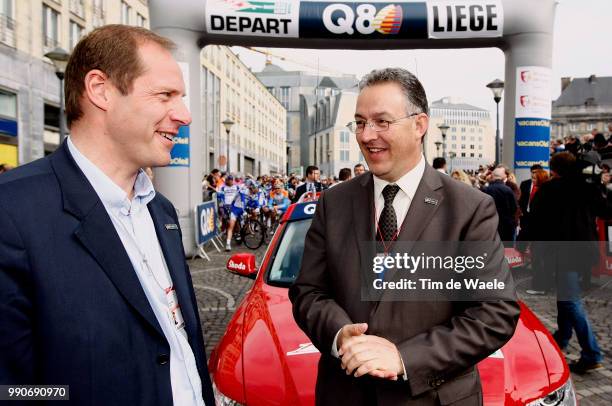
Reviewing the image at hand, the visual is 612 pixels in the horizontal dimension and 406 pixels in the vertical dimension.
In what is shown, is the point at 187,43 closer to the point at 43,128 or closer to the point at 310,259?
the point at 310,259

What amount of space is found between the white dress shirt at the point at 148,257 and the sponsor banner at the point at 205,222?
8.34m

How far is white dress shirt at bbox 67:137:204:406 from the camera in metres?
1.34

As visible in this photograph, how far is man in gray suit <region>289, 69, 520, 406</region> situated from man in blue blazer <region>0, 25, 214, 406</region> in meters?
0.46

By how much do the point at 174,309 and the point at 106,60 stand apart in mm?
753

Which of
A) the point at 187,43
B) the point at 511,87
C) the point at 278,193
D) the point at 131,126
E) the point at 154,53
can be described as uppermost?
the point at 187,43

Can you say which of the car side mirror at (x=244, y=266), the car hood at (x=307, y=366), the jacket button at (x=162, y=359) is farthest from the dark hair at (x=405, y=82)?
the car side mirror at (x=244, y=266)

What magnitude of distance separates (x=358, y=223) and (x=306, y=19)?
7.59 metres

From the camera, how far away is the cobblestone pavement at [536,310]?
3975mm

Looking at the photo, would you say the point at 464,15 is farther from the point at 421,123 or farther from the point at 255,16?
the point at 421,123

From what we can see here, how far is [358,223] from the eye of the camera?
173 centimetres

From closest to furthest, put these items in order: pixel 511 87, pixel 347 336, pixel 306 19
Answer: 1. pixel 347 336
2. pixel 306 19
3. pixel 511 87

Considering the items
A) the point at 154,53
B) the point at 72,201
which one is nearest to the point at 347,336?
the point at 72,201

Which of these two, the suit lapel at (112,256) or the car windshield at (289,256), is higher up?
the suit lapel at (112,256)

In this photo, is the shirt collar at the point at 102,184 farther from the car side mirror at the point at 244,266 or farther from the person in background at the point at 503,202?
the person in background at the point at 503,202
